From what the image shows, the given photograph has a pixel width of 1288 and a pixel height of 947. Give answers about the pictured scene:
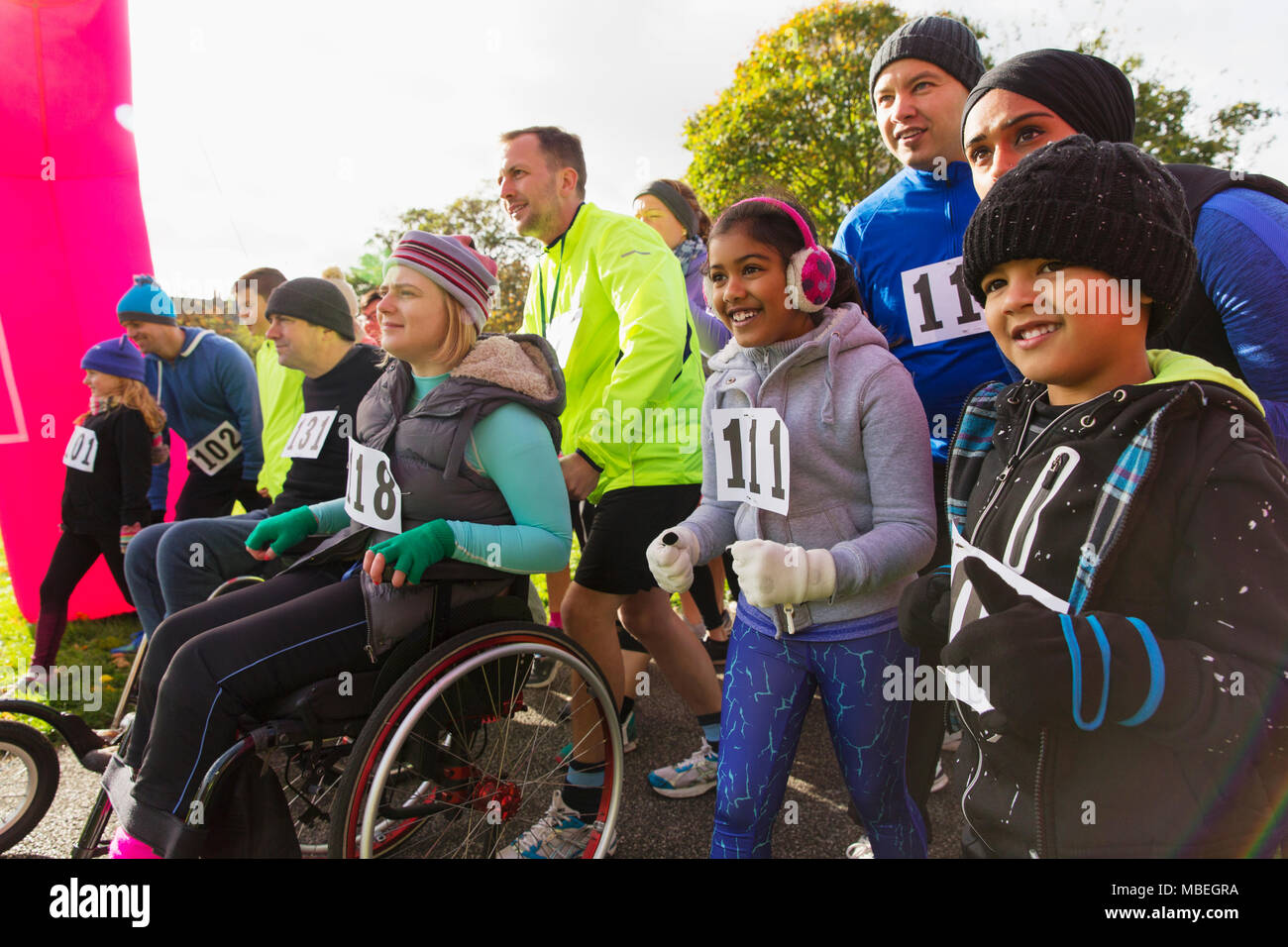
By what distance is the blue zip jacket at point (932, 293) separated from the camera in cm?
185

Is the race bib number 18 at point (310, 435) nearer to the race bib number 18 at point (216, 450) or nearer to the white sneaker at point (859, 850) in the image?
the race bib number 18 at point (216, 450)

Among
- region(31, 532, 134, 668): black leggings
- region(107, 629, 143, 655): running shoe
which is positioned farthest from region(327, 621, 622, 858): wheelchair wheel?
region(107, 629, 143, 655): running shoe

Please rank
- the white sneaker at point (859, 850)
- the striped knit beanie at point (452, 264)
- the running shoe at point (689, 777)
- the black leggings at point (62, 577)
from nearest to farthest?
the striped knit beanie at point (452, 264) < the white sneaker at point (859, 850) < the running shoe at point (689, 777) < the black leggings at point (62, 577)

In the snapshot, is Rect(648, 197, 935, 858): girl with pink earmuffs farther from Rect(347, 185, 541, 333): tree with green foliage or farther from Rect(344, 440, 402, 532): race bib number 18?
Rect(347, 185, 541, 333): tree with green foliage

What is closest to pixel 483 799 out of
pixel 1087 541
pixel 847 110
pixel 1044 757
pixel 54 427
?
pixel 1044 757

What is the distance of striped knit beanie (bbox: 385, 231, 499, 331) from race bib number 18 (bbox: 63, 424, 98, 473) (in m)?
2.70

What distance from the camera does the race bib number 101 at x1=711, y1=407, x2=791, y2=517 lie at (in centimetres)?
156

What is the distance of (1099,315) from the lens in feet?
3.37

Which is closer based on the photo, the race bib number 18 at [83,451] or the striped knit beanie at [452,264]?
the striped knit beanie at [452,264]

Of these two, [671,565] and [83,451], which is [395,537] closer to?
[671,565]

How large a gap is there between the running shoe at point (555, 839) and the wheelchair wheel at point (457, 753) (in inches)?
2.1

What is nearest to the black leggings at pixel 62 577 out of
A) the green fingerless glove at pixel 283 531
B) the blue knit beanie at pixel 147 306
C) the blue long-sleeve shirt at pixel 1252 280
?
the blue knit beanie at pixel 147 306
